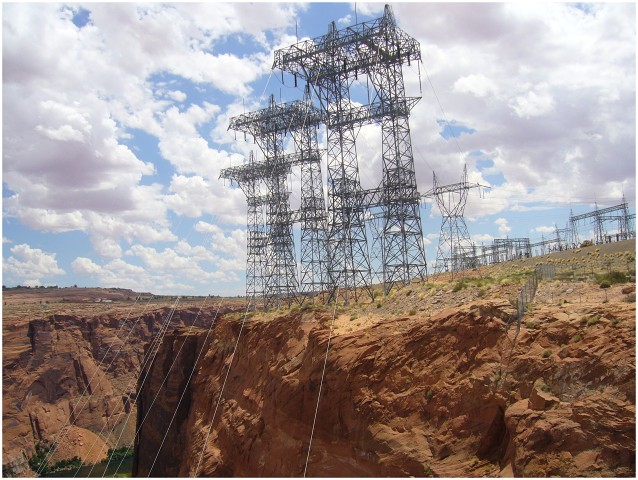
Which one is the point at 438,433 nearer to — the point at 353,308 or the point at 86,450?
the point at 353,308

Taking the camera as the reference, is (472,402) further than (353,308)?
No

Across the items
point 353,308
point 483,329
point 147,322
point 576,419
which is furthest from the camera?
point 147,322

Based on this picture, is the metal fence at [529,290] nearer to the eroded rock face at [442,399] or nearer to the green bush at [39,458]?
the eroded rock face at [442,399]

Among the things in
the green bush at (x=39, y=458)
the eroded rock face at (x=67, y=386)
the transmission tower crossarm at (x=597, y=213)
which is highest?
the transmission tower crossarm at (x=597, y=213)

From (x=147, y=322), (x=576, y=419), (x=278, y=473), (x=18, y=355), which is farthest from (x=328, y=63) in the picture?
(x=147, y=322)

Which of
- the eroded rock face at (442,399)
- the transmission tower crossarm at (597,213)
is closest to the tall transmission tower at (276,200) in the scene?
the eroded rock face at (442,399)

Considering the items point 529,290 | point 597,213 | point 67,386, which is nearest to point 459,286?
point 529,290

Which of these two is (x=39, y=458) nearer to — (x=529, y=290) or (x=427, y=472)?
(x=427, y=472)

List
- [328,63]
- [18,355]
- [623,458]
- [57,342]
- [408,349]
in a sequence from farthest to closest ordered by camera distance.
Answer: [57,342] < [18,355] < [328,63] < [408,349] < [623,458]
